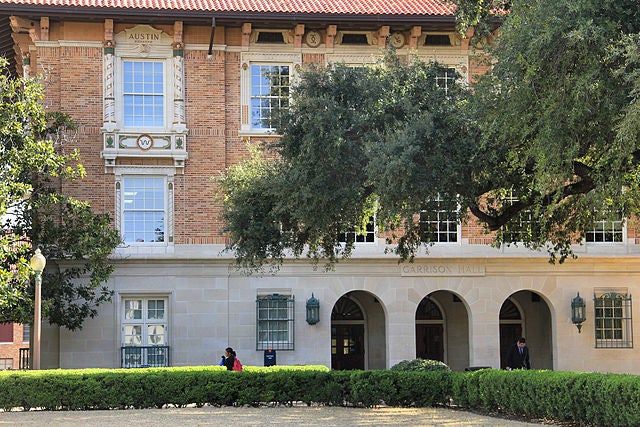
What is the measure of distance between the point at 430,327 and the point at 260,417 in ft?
51.3

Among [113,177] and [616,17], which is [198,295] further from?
[616,17]

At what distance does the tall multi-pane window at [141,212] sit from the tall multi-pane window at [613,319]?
40.3 feet

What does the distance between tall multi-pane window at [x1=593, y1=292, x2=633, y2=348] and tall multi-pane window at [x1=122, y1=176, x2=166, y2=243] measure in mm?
12297

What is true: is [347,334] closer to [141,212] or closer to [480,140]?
[141,212]

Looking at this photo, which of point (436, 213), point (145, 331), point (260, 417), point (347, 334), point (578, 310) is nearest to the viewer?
point (260, 417)

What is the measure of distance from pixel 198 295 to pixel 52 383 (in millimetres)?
8482

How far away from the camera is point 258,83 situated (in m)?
29.7

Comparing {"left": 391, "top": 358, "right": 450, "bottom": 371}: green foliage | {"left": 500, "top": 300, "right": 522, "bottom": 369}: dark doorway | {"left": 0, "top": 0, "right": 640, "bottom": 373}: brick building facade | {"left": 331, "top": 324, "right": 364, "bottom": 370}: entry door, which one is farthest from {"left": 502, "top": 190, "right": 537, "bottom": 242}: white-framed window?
{"left": 331, "top": 324, "right": 364, "bottom": 370}: entry door

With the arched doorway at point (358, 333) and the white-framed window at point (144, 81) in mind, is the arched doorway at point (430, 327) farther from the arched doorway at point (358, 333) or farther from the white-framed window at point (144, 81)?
the white-framed window at point (144, 81)

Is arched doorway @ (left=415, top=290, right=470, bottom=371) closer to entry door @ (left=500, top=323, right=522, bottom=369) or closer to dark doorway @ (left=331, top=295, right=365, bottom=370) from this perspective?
entry door @ (left=500, top=323, right=522, bottom=369)

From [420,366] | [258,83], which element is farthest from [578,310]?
[258,83]

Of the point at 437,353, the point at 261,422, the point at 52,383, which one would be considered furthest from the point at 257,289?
the point at 261,422

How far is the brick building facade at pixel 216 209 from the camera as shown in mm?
28562

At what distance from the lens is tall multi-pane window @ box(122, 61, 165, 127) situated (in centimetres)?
2902
